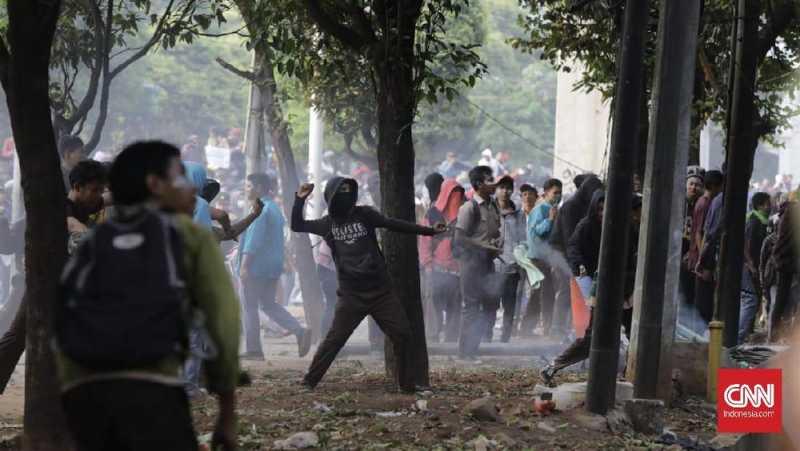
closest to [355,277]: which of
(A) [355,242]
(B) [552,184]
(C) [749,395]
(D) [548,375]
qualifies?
(A) [355,242]

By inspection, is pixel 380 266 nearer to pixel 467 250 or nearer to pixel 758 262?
pixel 467 250

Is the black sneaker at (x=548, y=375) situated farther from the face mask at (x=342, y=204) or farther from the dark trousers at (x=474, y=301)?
the dark trousers at (x=474, y=301)

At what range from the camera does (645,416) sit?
928 centimetres

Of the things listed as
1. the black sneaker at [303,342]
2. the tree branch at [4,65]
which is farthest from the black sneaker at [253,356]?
the tree branch at [4,65]

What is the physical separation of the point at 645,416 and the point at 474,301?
5.71 meters

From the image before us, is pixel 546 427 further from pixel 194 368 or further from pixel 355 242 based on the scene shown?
pixel 194 368

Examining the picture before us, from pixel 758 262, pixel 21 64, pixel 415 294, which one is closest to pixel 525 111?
pixel 758 262

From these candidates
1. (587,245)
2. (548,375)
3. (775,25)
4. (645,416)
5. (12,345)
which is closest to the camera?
(12,345)

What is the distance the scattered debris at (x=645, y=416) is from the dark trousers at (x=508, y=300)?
21.4ft

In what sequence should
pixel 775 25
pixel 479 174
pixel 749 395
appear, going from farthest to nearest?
pixel 775 25 → pixel 479 174 → pixel 749 395

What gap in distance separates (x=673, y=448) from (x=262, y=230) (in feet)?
22.4

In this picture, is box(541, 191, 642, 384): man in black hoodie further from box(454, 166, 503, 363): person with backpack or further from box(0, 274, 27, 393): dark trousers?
box(0, 274, 27, 393): dark trousers

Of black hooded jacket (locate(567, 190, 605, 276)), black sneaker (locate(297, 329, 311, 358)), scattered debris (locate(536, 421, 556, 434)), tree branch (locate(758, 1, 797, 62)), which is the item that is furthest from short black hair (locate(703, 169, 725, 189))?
scattered debris (locate(536, 421, 556, 434))

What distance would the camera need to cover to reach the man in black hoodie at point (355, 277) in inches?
405
